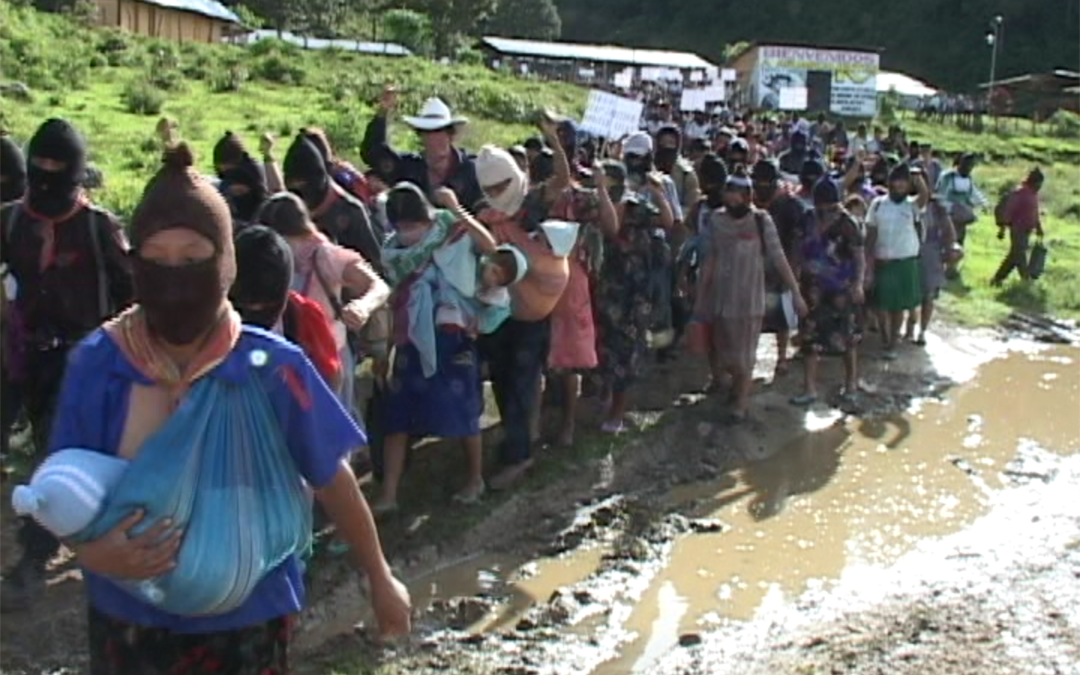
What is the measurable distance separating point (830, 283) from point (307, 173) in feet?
14.9

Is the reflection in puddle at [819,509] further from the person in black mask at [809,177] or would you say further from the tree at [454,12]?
the tree at [454,12]

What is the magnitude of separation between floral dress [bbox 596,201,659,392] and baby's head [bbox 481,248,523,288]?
5.67 feet

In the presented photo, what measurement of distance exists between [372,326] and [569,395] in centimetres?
209

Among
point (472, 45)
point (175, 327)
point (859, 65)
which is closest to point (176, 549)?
point (175, 327)

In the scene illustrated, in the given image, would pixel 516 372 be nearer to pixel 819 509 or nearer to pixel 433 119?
pixel 433 119

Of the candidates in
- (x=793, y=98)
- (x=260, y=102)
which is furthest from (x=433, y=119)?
(x=260, y=102)

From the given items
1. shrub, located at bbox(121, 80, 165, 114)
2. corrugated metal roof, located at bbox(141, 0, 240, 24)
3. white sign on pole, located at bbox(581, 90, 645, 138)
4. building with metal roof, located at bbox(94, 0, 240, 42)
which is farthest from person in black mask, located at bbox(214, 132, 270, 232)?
corrugated metal roof, located at bbox(141, 0, 240, 24)

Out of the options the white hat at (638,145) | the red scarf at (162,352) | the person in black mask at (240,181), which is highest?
the white hat at (638,145)

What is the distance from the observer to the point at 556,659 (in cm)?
532

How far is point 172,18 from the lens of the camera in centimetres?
4762

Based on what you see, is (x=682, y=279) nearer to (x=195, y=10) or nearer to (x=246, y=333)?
(x=246, y=333)

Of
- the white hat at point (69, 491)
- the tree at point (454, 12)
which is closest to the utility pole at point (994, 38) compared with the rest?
the tree at point (454, 12)

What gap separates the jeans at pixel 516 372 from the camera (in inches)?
275

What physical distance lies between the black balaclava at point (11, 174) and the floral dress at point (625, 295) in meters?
3.28
